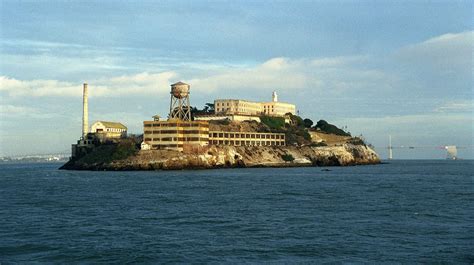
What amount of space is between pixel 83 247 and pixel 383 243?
786 inches

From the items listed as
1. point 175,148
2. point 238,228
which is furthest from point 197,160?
point 238,228

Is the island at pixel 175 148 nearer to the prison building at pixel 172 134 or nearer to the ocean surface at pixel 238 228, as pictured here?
the prison building at pixel 172 134

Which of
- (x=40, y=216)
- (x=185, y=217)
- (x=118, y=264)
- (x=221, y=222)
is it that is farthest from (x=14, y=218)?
(x=118, y=264)

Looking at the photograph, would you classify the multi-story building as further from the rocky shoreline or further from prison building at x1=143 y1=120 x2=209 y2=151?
the rocky shoreline

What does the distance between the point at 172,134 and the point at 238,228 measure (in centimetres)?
12418

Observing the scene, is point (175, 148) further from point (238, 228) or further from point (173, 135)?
point (238, 228)

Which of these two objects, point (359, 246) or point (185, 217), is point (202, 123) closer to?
point (185, 217)

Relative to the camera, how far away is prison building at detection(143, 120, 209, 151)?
6752 inches

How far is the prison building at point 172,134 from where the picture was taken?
172 meters

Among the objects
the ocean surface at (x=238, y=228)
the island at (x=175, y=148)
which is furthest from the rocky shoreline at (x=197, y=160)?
the ocean surface at (x=238, y=228)

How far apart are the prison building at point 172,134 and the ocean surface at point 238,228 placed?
298ft

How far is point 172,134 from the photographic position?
172125 millimetres

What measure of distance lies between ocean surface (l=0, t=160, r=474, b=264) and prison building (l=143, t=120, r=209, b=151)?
298ft

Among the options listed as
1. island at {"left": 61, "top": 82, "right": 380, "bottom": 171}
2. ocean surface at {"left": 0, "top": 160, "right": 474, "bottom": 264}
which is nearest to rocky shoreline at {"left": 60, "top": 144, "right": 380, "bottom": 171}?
island at {"left": 61, "top": 82, "right": 380, "bottom": 171}
